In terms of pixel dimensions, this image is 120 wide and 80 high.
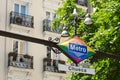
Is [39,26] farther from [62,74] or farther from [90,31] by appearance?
[90,31]

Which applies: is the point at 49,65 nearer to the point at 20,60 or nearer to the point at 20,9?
the point at 20,60

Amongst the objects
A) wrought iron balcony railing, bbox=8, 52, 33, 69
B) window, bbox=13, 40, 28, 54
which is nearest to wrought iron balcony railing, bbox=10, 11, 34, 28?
window, bbox=13, 40, 28, 54

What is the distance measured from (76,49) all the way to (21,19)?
16.6m

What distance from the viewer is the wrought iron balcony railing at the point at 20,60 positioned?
2584 centimetres

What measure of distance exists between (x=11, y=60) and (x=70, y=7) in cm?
893

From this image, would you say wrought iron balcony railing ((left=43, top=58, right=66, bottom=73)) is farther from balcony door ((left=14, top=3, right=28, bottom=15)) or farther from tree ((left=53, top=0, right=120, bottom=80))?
tree ((left=53, top=0, right=120, bottom=80))

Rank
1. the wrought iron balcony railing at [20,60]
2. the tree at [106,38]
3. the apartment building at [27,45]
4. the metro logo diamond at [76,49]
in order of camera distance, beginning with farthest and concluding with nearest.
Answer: the apartment building at [27,45], the wrought iron balcony railing at [20,60], the tree at [106,38], the metro logo diamond at [76,49]

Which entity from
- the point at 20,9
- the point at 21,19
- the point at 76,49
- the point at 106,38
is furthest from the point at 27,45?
the point at 76,49

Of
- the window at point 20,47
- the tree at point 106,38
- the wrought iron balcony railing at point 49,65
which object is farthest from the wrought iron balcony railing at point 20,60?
the tree at point 106,38

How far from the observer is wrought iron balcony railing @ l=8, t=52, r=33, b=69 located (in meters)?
25.8

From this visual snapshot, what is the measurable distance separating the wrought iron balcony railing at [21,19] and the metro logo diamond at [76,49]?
52.7 feet

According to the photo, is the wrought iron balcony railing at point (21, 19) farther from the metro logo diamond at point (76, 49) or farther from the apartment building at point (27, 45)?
the metro logo diamond at point (76, 49)

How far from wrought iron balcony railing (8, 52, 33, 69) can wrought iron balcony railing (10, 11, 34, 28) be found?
84.7 inches

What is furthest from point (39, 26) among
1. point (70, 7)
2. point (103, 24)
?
point (103, 24)
